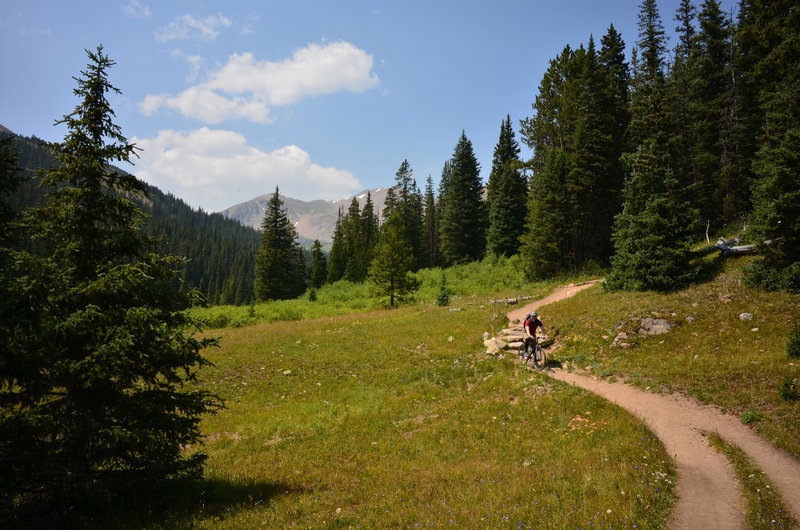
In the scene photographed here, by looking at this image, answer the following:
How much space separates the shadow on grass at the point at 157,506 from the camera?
572cm

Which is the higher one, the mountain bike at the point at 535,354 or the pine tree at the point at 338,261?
the pine tree at the point at 338,261

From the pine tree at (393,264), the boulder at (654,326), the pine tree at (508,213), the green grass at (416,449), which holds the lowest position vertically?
the green grass at (416,449)

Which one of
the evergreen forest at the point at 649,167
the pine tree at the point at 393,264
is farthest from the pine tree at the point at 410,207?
the pine tree at the point at 393,264

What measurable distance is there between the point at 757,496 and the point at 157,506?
36.4 feet

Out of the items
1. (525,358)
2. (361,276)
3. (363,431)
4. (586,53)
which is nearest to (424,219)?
(361,276)

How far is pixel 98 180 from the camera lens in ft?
24.5

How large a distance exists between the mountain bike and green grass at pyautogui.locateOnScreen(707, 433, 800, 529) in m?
7.60

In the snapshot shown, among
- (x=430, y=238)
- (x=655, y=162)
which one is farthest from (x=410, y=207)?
(x=655, y=162)

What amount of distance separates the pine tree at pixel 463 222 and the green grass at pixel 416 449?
126 feet

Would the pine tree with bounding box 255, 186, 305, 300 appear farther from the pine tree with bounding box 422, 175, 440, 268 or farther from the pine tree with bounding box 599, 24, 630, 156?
the pine tree with bounding box 599, 24, 630, 156

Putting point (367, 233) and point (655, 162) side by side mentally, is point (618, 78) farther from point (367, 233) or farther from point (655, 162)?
point (367, 233)

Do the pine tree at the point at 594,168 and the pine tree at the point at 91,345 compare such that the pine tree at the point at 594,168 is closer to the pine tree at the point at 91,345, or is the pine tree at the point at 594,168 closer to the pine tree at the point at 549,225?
the pine tree at the point at 549,225

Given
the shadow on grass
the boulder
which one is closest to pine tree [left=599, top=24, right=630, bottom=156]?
the boulder

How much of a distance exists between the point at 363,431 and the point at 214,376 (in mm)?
10646
